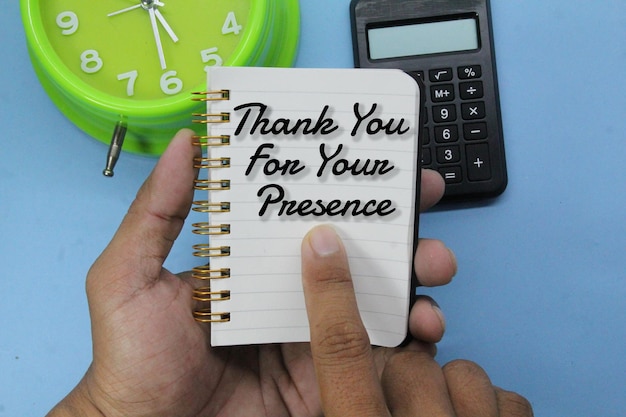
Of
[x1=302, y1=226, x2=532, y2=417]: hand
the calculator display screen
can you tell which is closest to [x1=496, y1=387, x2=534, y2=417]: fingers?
[x1=302, y1=226, x2=532, y2=417]: hand

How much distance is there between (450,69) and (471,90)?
1.1 inches

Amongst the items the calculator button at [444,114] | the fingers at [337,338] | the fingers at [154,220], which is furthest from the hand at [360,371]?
the calculator button at [444,114]

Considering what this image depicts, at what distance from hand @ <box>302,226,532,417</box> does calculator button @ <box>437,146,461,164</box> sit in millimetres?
181

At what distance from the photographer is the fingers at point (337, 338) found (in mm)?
355

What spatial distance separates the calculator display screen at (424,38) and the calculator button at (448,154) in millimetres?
95

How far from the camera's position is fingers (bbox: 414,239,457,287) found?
465 mm

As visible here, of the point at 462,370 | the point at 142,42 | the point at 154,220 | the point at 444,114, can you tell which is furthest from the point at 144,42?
the point at 462,370

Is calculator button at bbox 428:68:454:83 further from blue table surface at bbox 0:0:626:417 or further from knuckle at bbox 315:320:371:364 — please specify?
knuckle at bbox 315:320:371:364

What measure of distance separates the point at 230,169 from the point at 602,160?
38 centimetres

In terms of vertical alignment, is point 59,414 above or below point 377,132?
below

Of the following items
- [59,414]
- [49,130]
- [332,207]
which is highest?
[49,130]

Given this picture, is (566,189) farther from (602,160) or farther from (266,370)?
(266,370)

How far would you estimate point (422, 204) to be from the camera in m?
0.52

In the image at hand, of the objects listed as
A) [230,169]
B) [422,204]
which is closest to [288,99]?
[230,169]
